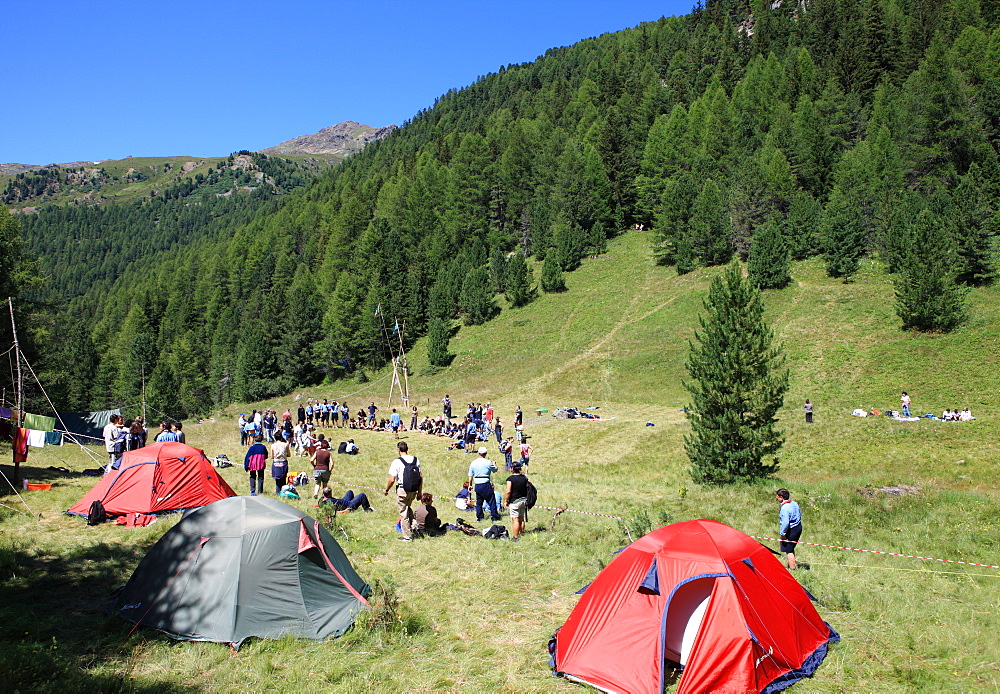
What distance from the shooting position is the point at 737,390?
1923 centimetres

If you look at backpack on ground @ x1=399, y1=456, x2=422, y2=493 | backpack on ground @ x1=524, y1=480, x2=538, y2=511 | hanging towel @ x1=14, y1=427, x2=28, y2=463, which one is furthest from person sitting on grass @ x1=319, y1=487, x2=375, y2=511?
hanging towel @ x1=14, y1=427, x2=28, y2=463

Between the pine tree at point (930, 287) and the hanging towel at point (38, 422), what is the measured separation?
44531mm

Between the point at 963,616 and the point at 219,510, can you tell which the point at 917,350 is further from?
the point at 219,510

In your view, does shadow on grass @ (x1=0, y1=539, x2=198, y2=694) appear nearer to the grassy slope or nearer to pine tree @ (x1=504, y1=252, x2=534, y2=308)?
the grassy slope

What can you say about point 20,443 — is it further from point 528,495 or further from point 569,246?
point 569,246

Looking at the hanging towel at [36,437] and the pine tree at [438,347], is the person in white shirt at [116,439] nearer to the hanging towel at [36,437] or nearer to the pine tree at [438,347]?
the hanging towel at [36,437]

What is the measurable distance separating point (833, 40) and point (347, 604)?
105 m

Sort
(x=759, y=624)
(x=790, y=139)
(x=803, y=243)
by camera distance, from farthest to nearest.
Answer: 1. (x=790, y=139)
2. (x=803, y=243)
3. (x=759, y=624)

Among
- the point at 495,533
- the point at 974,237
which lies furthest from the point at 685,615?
the point at 974,237

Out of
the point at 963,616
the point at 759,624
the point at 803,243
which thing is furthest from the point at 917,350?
the point at 759,624

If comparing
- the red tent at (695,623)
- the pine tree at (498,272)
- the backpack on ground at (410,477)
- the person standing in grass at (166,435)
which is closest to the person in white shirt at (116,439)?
the person standing in grass at (166,435)

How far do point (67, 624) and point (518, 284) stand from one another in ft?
187

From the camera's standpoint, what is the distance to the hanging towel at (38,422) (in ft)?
53.1

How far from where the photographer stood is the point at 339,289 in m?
70.8
